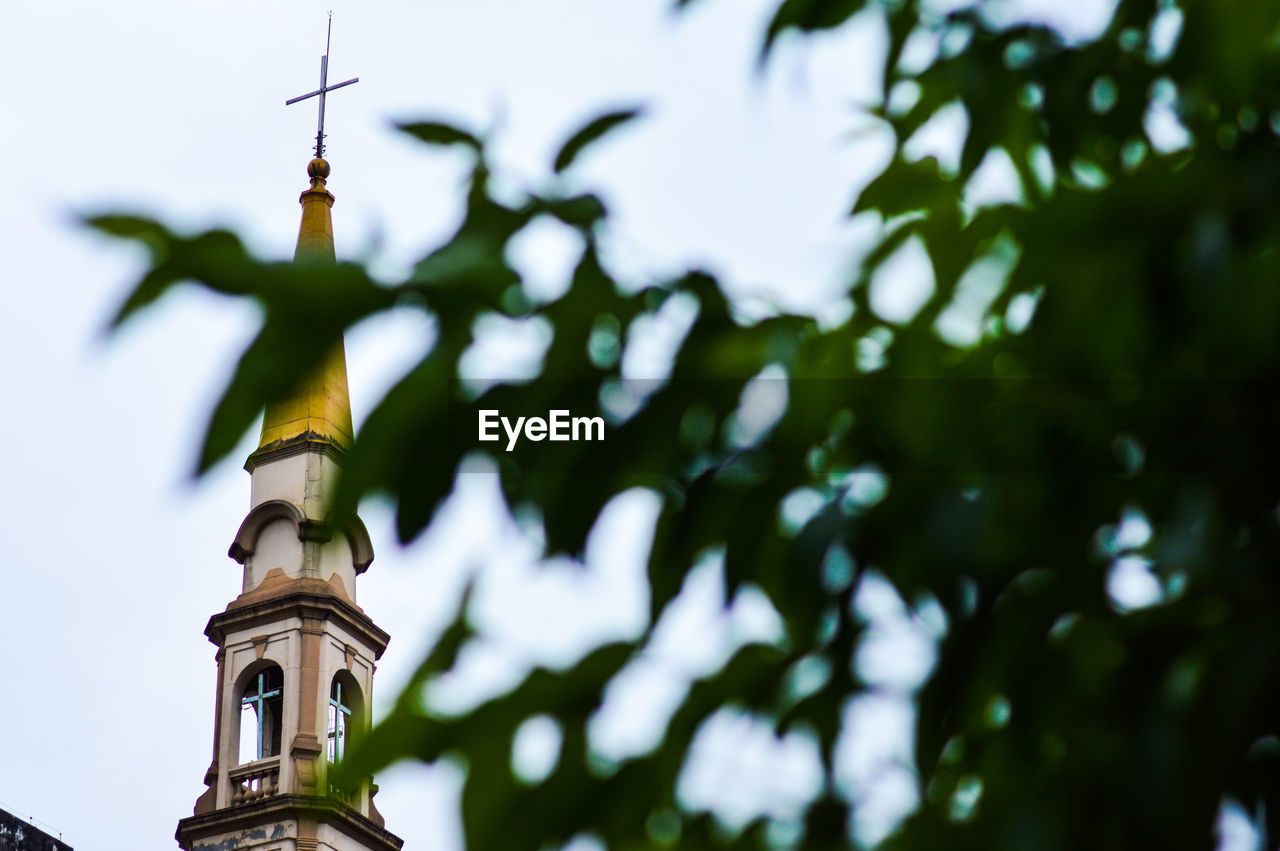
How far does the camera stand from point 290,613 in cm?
2103

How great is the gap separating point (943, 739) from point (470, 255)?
0.70m

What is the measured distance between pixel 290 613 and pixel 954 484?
20200mm

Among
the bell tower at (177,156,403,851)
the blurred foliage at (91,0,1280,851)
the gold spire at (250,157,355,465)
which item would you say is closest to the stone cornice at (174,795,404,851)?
the bell tower at (177,156,403,851)

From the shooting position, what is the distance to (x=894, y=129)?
8.25 ft

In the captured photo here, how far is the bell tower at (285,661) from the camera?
65.6 ft

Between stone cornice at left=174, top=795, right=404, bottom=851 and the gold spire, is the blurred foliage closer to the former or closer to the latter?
the gold spire

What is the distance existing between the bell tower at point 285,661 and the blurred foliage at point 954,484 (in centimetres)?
1730

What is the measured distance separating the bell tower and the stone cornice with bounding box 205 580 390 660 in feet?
0.04

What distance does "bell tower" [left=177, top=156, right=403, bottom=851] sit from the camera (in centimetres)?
1998

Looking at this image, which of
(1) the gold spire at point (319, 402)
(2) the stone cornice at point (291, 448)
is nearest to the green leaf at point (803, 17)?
(1) the gold spire at point (319, 402)

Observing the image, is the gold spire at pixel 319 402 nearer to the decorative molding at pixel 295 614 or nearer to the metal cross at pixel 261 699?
the decorative molding at pixel 295 614

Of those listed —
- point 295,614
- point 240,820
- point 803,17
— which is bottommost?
point 803,17

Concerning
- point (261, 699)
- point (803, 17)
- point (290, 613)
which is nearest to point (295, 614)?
point (290, 613)

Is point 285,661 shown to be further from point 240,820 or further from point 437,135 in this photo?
point 437,135
